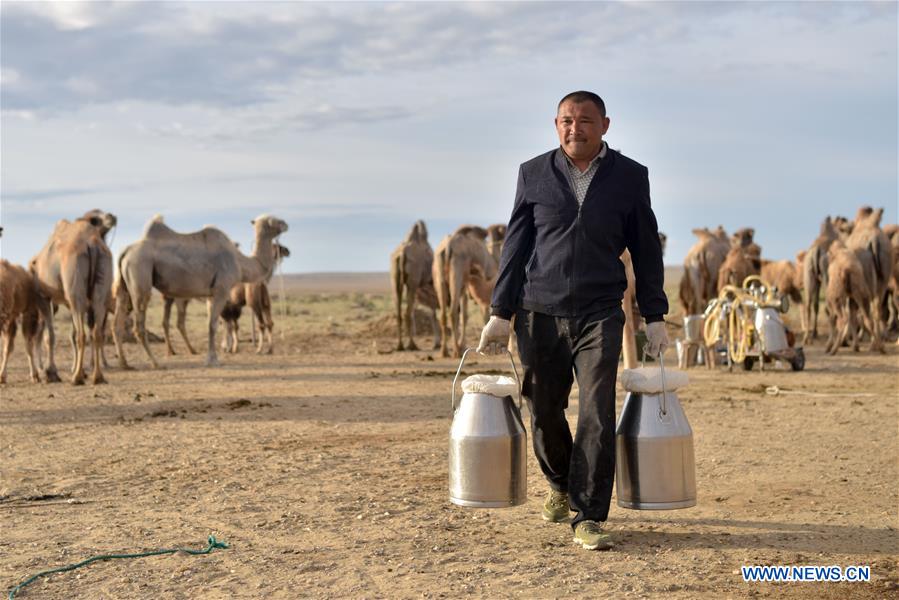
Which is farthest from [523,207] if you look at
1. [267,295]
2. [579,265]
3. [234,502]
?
[267,295]

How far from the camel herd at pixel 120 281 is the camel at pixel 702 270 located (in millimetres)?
9341

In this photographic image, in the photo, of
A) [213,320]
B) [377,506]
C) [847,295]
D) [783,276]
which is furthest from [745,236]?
[377,506]

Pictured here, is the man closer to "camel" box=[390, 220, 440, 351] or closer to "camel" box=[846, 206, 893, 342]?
"camel" box=[846, 206, 893, 342]

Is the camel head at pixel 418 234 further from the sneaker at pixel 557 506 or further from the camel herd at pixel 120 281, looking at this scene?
the sneaker at pixel 557 506

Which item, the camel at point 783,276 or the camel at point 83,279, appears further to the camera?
the camel at point 783,276

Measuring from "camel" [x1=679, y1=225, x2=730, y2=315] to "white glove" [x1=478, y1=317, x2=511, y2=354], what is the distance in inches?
729

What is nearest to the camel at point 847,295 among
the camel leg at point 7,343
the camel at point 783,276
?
the camel at point 783,276

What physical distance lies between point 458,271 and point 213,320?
502 centimetres

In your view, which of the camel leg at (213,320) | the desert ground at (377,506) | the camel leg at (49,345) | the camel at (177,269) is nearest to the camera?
the desert ground at (377,506)

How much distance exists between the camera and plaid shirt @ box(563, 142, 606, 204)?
635 centimetres

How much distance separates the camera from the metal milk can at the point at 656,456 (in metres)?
6.13

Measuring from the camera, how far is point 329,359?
22844mm

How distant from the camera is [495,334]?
634 centimetres

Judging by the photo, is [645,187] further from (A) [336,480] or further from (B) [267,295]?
(B) [267,295]
